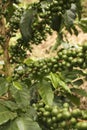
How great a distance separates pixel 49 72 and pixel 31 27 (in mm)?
470

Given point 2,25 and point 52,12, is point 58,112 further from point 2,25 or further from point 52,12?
point 2,25

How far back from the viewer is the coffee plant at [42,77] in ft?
5.35

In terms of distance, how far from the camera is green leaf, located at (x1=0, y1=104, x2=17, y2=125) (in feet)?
5.55

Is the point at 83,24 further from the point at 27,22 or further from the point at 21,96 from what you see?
the point at 21,96

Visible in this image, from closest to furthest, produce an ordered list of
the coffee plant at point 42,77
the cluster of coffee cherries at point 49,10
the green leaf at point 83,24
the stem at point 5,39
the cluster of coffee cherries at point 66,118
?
the cluster of coffee cherries at point 66,118, the coffee plant at point 42,77, the cluster of coffee cherries at point 49,10, the green leaf at point 83,24, the stem at point 5,39

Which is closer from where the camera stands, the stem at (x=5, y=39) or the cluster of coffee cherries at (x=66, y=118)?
the cluster of coffee cherries at (x=66, y=118)

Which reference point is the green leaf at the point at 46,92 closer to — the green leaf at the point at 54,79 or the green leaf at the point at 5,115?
the green leaf at the point at 54,79

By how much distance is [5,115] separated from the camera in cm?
174

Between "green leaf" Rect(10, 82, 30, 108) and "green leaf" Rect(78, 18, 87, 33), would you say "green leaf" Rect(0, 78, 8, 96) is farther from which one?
"green leaf" Rect(78, 18, 87, 33)

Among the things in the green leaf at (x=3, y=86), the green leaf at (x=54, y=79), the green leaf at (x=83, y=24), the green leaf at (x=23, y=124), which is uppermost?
the green leaf at (x=83, y=24)

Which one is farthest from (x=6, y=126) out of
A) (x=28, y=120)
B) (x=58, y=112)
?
(x=58, y=112)

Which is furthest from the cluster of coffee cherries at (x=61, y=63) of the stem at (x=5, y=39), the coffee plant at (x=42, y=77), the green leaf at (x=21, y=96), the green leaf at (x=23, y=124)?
the green leaf at (x=23, y=124)

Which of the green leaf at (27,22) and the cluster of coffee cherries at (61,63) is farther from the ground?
the green leaf at (27,22)

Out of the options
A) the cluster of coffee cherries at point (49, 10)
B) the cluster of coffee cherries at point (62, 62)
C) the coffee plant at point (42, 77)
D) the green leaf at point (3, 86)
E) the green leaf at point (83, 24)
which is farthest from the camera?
the green leaf at point (83, 24)
